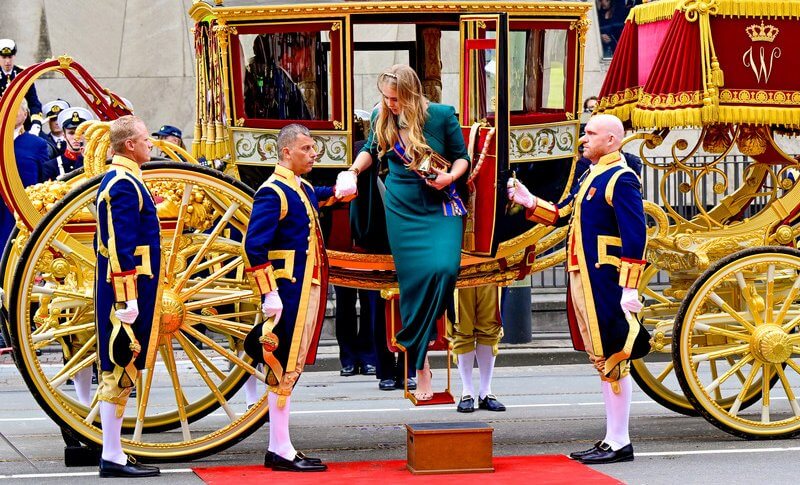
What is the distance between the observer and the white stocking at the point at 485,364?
10430 millimetres

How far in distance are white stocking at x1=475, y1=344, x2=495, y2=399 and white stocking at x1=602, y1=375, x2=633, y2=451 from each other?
→ 2.16 m

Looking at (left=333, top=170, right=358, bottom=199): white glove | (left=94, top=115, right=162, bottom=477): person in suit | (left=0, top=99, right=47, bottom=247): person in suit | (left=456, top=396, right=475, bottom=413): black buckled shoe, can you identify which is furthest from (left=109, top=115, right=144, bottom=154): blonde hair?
(left=0, top=99, right=47, bottom=247): person in suit

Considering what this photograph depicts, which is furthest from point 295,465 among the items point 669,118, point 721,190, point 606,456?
point 721,190

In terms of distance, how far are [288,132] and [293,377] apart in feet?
4.23

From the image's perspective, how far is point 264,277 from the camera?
25.7 ft

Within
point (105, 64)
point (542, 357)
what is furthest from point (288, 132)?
point (105, 64)

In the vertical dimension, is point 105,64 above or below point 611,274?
above

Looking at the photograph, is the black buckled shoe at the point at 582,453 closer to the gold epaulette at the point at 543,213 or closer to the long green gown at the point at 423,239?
the long green gown at the point at 423,239

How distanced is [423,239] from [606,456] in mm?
1534

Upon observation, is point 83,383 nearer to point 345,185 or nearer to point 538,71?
point 345,185

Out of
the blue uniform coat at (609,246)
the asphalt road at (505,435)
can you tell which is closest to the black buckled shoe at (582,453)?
the asphalt road at (505,435)

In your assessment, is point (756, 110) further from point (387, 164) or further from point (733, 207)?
point (387, 164)

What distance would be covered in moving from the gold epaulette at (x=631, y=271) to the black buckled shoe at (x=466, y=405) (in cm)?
261

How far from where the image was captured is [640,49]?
31.2 feet
